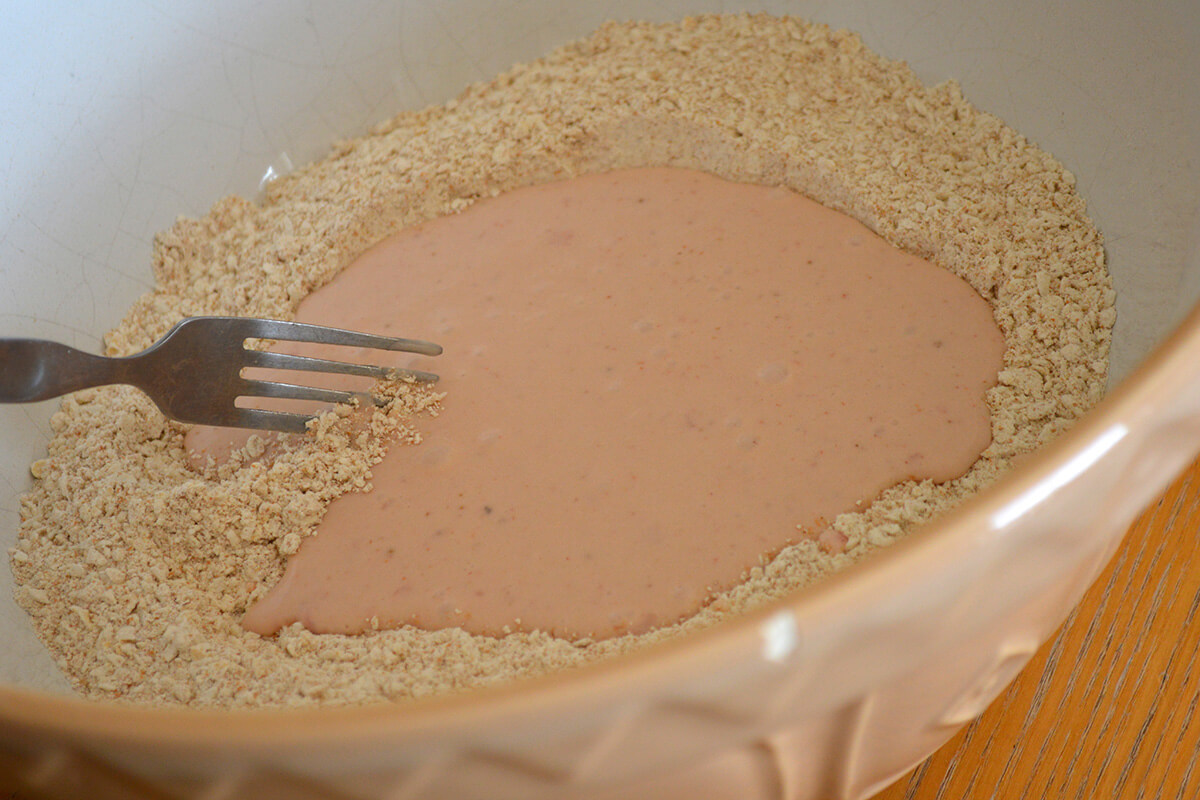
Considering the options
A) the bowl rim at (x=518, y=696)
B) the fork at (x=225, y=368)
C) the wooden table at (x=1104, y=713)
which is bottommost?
the wooden table at (x=1104, y=713)

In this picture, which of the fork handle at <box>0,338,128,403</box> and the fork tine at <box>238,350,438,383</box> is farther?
the fork tine at <box>238,350,438,383</box>

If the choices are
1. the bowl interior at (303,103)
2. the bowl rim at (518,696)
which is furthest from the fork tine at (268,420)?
the bowl rim at (518,696)

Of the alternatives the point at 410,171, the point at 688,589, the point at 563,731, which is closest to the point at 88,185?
the point at 410,171

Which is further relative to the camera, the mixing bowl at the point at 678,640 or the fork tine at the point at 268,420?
the fork tine at the point at 268,420

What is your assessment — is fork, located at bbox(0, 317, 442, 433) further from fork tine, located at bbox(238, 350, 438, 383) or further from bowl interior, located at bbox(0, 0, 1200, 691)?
bowl interior, located at bbox(0, 0, 1200, 691)

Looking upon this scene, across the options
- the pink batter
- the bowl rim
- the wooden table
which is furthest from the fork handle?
the wooden table

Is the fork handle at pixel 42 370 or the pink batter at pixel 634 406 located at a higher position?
the fork handle at pixel 42 370

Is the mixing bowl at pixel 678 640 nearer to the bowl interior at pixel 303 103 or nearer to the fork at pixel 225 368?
the bowl interior at pixel 303 103
